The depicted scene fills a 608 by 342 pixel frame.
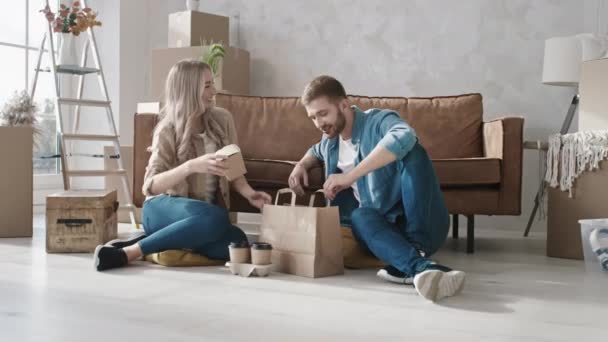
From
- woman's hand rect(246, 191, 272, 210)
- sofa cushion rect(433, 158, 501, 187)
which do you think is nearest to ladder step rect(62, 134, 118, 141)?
woman's hand rect(246, 191, 272, 210)

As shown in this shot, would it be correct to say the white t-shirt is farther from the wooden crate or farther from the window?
the window

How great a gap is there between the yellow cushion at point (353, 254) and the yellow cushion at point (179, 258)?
57 cm

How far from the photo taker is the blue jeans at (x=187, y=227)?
2.73 m

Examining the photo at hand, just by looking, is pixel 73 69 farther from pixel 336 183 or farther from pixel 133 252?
pixel 336 183

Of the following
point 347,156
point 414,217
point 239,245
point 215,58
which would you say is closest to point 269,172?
point 347,156

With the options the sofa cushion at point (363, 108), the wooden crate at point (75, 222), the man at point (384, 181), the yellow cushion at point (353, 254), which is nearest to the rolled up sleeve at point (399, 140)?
the man at point (384, 181)

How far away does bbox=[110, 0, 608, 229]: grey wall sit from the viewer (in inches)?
179

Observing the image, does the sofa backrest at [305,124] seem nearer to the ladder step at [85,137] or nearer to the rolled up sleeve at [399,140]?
the ladder step at [85,137]

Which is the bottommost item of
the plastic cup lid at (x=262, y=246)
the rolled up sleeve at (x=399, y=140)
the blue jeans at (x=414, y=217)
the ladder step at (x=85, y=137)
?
the plastic cup lid at (x=262, y=246)

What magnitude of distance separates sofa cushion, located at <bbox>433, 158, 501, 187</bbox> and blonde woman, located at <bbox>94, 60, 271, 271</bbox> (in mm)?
978

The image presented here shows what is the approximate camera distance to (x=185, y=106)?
289 centimetres

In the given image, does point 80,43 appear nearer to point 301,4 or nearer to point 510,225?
point 301,4

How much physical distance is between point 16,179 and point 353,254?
195cm

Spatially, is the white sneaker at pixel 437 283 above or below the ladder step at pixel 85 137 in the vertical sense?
below
